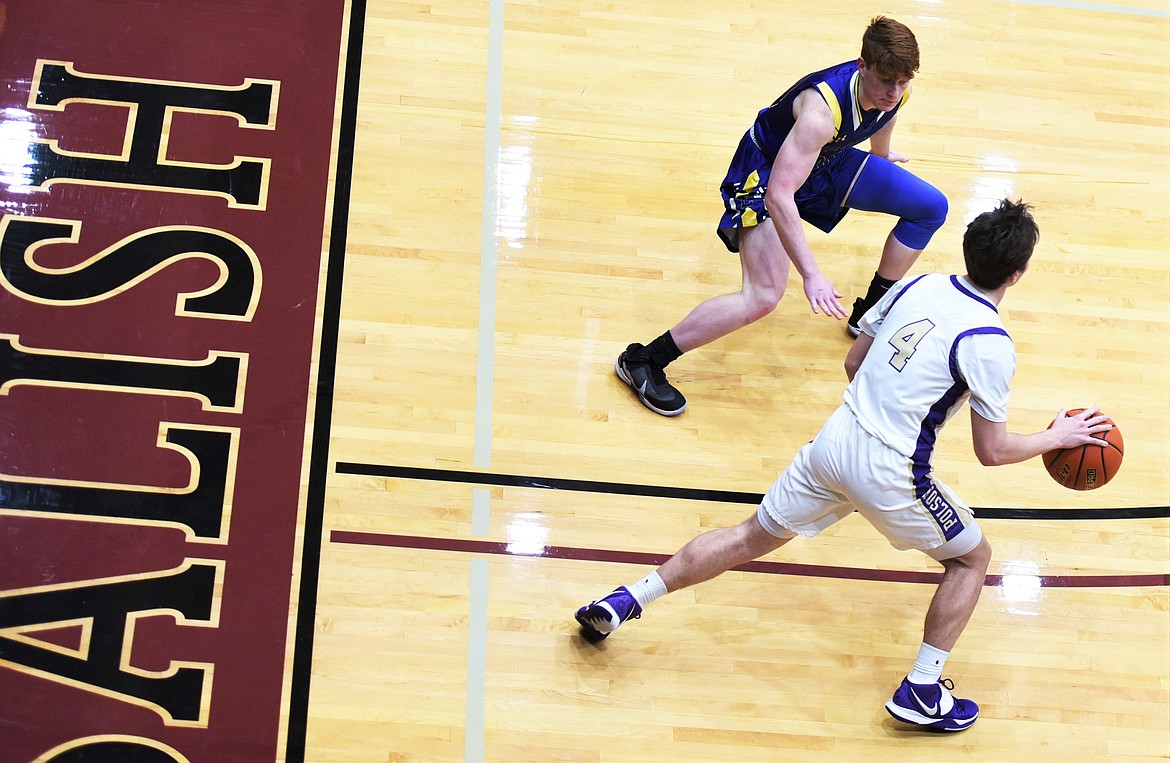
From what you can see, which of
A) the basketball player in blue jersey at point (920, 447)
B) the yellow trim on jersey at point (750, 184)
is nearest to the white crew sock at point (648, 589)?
the basketball player in blue jersey at point (920, 447)

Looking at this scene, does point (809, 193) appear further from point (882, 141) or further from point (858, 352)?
point (858, 352)

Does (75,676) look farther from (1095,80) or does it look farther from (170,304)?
(1095,80)

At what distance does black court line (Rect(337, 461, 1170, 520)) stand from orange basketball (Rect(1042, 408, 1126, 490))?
0.95 metres

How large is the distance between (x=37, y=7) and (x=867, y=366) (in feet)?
13.8

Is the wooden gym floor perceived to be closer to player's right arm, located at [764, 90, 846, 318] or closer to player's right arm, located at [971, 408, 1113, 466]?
player's right arm, located at [764, 90, 846, 318]

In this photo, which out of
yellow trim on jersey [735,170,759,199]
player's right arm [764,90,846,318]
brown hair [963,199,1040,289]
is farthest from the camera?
yellow trim on jersey [735,170,759,199]

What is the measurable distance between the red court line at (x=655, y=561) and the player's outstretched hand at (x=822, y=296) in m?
1.07

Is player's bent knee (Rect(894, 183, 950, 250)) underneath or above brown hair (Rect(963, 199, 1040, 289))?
above

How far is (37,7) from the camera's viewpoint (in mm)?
5527

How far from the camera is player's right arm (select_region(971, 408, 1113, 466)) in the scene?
376cm

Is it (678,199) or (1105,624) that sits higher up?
(678,199)

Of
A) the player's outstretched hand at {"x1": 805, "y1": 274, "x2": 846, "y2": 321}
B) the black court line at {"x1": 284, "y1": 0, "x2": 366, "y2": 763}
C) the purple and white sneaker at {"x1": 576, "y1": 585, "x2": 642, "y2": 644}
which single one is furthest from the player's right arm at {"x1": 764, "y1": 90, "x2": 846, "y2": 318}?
the black court line at {"x1": 284, "y1": 0, "x2": 366, "y2": 763}

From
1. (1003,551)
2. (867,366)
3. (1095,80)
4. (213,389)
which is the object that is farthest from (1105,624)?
(213,389)

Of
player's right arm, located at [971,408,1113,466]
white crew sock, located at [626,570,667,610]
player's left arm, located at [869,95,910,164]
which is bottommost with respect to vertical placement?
white crew sock, located at [626,570,667,610]
